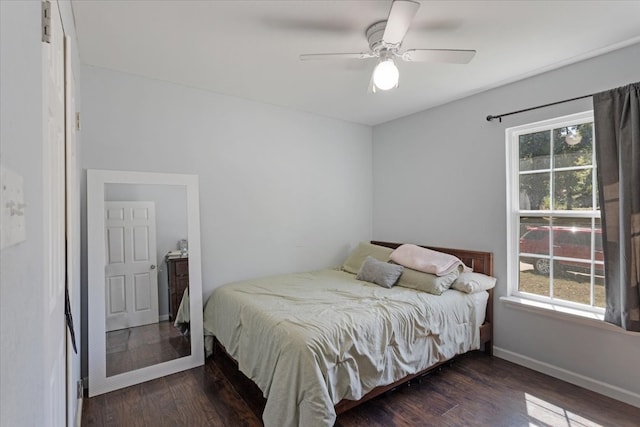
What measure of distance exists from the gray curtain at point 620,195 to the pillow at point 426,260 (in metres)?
1.10

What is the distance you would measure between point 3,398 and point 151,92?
9.08 ft

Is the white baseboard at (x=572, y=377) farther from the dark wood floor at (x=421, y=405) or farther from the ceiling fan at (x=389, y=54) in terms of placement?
the ceiling fan at (x=389, y=54)

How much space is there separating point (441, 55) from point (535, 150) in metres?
1.56

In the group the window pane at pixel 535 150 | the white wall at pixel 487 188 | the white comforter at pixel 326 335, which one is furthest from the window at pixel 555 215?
the white comforter at pixel 326 335

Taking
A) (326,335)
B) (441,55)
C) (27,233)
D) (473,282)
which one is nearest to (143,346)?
(326,335)

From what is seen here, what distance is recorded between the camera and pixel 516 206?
115 inches

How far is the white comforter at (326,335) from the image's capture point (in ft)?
5.68

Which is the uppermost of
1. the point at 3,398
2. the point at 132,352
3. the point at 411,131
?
the point at 411,131

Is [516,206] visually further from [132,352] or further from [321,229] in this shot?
[132,352]

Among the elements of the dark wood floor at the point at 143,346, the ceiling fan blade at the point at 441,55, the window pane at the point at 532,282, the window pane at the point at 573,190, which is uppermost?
the ceiling fan blade at the point at 441,55

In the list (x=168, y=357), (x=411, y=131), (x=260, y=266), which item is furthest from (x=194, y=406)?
(x=411, y=131)

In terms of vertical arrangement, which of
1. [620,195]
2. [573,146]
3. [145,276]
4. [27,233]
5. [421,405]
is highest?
[573,146]

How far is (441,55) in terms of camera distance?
1.92m

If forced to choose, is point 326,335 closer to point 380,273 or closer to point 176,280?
point 380,273
